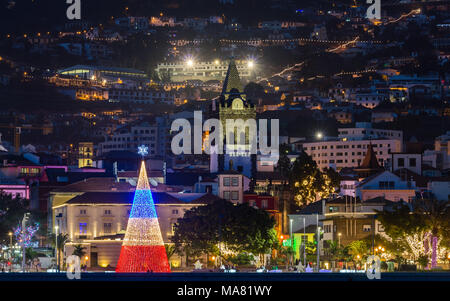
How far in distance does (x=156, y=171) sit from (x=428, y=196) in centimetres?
2751

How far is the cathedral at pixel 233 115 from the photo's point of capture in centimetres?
14362

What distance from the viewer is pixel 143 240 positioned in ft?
284

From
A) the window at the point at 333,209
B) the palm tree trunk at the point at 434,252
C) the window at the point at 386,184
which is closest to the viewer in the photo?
the palm tree trunk at the point at 434,252

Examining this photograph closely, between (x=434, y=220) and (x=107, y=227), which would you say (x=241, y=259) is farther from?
(x=107, y=227)

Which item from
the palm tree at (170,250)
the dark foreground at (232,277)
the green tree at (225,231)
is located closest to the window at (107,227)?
the green tree at (225,231)

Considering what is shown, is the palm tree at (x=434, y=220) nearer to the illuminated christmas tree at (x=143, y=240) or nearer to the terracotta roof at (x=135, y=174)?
the illuminated christmas tree at (x=143, y=240)

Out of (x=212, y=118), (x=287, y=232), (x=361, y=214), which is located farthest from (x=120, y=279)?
(x=212, y=118)

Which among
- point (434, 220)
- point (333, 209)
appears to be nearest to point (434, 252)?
point (434, 220)

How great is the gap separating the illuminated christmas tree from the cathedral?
53.3 meters

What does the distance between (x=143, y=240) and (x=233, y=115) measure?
65.0 meters

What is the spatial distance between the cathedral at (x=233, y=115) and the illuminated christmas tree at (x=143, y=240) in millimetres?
53269

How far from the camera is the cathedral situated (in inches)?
5655

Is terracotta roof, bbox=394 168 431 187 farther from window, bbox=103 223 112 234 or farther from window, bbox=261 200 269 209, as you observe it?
window, bbox=103 223 112 234

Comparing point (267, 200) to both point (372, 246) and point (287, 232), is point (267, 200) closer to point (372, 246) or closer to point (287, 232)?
point (287, 232)
